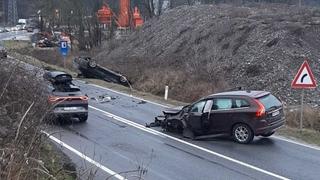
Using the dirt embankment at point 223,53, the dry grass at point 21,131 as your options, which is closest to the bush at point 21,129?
the dry grass at point 21,131

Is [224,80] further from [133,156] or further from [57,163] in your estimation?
[57,163]

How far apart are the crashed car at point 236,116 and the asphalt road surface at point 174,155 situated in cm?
37

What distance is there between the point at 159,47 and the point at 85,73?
904 centimetres

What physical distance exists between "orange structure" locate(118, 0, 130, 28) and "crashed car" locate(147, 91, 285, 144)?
47.6 metres

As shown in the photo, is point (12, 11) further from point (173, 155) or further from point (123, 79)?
point (173, 155)

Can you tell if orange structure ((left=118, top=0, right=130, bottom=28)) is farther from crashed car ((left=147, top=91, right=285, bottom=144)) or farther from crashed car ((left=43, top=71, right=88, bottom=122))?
crashed car ((left=147, top=91, right=285, bottom=144))

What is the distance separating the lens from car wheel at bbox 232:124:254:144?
1733 cm

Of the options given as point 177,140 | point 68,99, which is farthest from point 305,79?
point 68,99

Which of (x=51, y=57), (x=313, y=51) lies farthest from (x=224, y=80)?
(x=51, y=57)

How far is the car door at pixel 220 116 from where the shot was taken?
1781 centimetres

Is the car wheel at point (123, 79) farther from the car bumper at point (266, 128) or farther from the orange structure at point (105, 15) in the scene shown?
the orange structure at point (105, 15)

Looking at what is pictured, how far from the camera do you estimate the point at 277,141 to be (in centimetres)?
1777

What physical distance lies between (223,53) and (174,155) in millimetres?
23473

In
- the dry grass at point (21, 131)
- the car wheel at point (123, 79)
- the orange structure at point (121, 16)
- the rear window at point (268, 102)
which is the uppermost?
the orange structure at point (121, 16)
